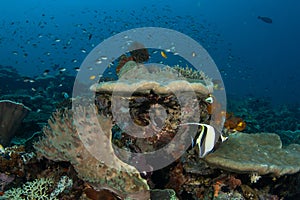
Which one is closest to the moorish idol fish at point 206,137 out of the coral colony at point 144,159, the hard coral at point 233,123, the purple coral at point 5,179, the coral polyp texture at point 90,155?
the coral colony at point 144,159

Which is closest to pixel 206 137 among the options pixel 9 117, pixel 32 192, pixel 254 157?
pixel 254 157

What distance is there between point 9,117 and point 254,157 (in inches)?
211

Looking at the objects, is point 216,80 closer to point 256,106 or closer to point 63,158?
point 63,158

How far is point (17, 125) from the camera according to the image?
21.1 ft

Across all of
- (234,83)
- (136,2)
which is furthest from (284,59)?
(136,2)

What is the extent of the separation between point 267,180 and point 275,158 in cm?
40

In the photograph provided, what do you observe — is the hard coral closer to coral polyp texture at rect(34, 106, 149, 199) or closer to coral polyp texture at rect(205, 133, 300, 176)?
coral polyp texture at rect(205, 133, 300, 176)

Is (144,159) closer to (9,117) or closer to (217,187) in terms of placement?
(217,187)

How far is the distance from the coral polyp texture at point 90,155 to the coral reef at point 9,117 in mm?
3254

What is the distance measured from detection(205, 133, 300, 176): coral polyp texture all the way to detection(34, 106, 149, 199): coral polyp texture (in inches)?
44.5

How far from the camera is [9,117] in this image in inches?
245

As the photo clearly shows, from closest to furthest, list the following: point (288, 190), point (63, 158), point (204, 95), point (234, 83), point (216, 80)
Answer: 1. point (63, 158)
2. point (204, 95)
3. point (288, 190)
4. point (216, 80)
5. point (234, 83)

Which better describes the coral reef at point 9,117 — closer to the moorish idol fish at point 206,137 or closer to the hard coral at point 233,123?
the hard coral at point 233,123

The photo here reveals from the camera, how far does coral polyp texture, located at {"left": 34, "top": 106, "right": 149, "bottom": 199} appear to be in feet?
9.59
